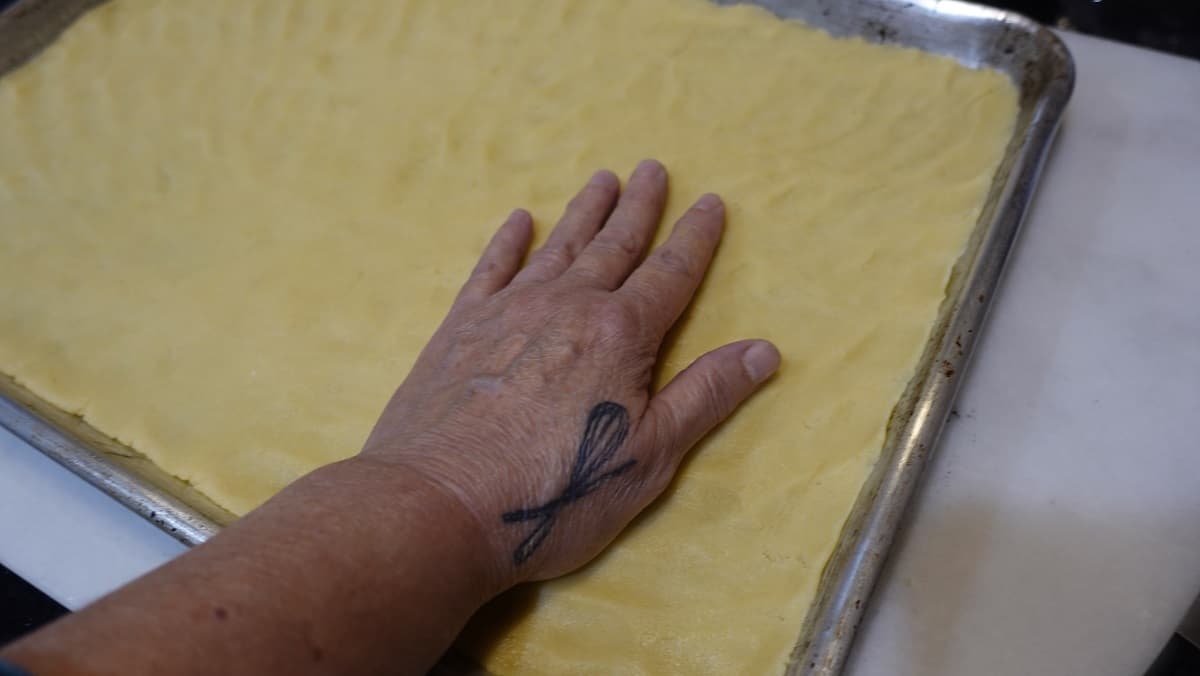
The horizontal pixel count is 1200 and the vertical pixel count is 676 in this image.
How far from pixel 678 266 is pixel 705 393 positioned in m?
0.25

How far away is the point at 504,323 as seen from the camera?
4.05ft

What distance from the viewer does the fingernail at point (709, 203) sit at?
1437mm

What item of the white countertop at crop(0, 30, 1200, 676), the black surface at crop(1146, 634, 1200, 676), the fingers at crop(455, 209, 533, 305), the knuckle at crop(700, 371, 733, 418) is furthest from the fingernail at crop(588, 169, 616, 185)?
the black surface at crop(1146, 634, 1200, 676)

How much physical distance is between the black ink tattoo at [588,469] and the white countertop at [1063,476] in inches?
17.1

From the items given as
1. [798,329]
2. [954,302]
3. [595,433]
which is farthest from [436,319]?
[954,302]

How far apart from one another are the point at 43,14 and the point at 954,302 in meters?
2.17

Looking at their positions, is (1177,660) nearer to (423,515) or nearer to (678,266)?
(678,266)


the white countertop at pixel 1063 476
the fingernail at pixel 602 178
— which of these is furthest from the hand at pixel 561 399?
the white countertop at pixel 1063 476

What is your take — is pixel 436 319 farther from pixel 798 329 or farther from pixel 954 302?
pixel 954 302

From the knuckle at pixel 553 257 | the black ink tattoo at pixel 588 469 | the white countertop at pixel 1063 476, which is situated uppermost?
the knuckle at pixel 553 257

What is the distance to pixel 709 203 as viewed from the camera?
1.44m

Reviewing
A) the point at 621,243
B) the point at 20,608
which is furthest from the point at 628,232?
the point at 20,608

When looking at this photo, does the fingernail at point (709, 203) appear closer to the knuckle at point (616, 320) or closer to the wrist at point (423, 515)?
the knuckle at point (616, 320)

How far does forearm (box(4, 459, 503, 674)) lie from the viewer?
74 cm
